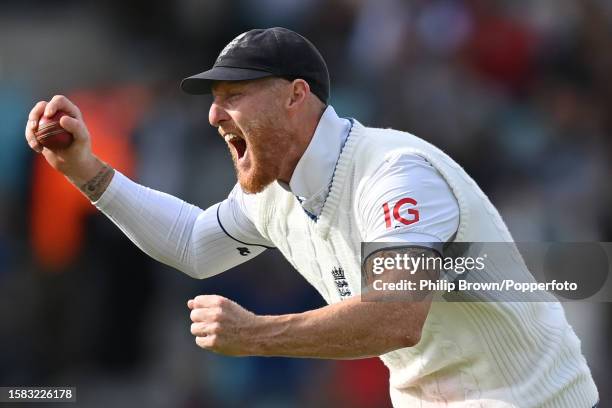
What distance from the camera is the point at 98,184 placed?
462cm

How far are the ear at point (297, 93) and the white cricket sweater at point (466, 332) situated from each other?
0.77 ft

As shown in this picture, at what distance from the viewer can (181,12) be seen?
8.79 m

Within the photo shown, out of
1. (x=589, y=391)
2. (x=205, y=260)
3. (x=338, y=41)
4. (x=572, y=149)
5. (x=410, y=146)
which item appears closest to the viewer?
(x=410, y=146)

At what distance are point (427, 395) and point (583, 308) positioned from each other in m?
3.26

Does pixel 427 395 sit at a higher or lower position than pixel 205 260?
lower

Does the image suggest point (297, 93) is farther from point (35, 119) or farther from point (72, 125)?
point (35, 119)

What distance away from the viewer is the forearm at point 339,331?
138 inches

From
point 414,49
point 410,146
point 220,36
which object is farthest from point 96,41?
point 410,146

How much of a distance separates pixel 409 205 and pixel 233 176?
4.19 metres

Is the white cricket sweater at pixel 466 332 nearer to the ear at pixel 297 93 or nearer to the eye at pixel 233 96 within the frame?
the ear at pixel 297 93

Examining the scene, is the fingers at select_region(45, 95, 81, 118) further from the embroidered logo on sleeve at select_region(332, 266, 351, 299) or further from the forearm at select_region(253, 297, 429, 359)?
the forearm at select_region(253, 297, 429, 359)

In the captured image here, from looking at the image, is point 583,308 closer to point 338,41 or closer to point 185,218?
point 338,41

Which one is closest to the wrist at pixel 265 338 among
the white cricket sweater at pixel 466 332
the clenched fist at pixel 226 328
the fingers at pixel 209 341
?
the clenched fist at pixel 226 328

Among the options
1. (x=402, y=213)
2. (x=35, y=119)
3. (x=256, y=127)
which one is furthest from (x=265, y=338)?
(x=35, y=119)
